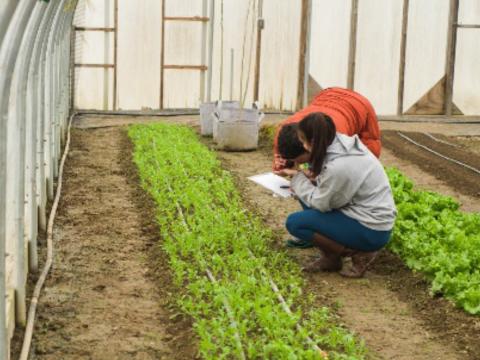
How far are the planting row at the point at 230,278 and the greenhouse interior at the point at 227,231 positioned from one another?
0.02 metres

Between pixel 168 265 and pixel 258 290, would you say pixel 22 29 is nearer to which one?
pixel 258 290

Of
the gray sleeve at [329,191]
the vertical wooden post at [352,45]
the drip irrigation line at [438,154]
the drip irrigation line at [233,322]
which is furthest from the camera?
the vertical wooden post at [352,45]

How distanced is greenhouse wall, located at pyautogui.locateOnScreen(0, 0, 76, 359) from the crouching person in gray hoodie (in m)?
1.82

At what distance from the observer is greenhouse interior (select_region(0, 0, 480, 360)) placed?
6094 mm

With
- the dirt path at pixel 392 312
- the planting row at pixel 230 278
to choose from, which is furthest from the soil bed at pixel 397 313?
the planting row at pixel 230 278

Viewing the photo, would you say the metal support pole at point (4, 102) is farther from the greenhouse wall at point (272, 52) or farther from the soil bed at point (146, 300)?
the greenhouse wall at point (272, 52)

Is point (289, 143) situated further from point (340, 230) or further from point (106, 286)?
point (106, 286)

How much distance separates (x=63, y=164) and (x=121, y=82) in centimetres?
547

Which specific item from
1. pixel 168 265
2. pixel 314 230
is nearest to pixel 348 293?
pixel 314 230

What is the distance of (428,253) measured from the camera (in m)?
7.54

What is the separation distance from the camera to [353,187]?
7098mm

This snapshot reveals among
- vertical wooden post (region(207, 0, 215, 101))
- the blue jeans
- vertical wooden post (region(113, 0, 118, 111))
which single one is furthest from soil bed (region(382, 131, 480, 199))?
vertical wooden post (region(113, 0, 118, 111))

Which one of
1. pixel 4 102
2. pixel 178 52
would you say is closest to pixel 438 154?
pixel 178 52

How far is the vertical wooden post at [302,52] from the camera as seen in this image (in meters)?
17.3
